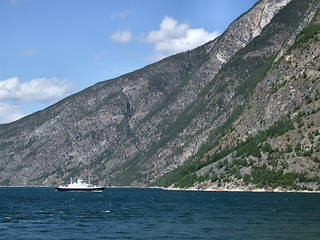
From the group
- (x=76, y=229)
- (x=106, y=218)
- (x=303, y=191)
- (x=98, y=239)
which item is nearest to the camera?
(x=98, y=239)

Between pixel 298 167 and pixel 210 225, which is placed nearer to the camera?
pixel 210 225

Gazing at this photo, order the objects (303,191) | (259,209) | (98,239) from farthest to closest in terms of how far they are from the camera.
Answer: (303,191) → (259,209) → (98,239)

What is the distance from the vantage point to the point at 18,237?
76.8 metres

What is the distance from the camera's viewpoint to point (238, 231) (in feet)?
259

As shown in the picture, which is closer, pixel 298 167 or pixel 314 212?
pixel 314 212

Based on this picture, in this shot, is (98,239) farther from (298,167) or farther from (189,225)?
(298,167)

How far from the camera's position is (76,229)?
3354 inches

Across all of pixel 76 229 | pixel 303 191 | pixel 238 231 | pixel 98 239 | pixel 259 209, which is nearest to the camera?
pixel 98 239

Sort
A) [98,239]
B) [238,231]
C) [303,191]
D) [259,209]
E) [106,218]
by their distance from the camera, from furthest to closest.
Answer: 1. [303,191]
2. [259,209]
3. [106,218]
4. [238,231]
5. [98,239]

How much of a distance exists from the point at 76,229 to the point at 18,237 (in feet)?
37.0

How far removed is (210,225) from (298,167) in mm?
120690

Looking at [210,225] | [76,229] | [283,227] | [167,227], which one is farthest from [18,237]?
[283,227]

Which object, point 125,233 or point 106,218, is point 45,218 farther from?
point 125,233

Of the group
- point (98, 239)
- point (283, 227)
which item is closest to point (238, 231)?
point (283, 227)
